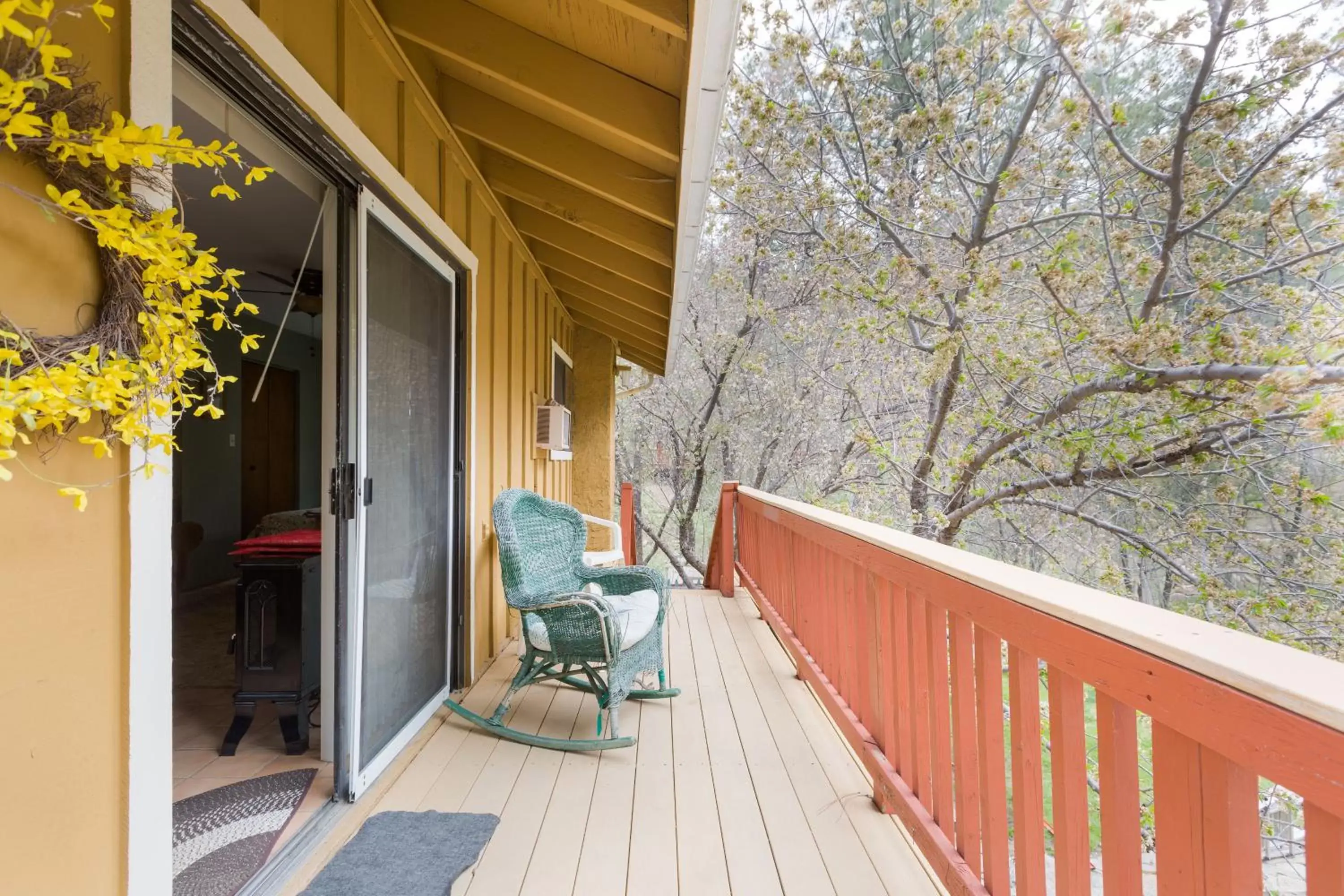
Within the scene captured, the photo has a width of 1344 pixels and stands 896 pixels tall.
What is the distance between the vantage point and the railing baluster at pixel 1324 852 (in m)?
0.73

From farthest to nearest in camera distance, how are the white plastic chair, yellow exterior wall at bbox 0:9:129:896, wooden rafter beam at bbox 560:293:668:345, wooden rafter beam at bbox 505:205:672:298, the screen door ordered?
1. wooden rafter beam at bbox 560:293:668:345
2. the white plastic chair
3. wooden rafter beam at bbox 505:205:672:298
4. the screen door
5. yellow exterior wall at bbox 0:9:129:896

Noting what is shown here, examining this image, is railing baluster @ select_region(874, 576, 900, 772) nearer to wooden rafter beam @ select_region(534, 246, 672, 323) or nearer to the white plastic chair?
the white plastic chair

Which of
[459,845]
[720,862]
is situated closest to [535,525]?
[459,845]

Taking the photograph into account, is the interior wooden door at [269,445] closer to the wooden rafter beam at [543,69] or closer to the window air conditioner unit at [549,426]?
the window air conditioner unit at [549,426]

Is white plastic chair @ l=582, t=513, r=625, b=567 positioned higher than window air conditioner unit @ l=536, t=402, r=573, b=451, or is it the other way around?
window air conditioner unit @ l=536, t=402, r=573, b=451

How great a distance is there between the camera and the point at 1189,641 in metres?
0.91

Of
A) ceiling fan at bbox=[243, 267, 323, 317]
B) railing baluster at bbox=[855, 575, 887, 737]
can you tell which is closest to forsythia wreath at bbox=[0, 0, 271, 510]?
railing baluster at bbox=[855, 575, 887, 737]

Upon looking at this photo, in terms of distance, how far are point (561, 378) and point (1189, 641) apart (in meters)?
5.65

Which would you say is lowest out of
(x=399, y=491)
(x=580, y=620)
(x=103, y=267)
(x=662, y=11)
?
(x=580, y=620)

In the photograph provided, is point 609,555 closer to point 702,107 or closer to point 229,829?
point 229,829

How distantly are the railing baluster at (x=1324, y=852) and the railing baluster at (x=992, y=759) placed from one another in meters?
0.65

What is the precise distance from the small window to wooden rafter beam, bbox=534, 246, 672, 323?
0.81 metres

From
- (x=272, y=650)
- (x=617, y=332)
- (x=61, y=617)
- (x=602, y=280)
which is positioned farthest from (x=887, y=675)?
(x=617, y=332)

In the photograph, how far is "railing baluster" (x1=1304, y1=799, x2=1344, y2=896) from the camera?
28.6 inches
